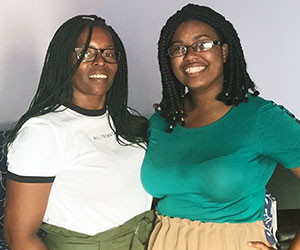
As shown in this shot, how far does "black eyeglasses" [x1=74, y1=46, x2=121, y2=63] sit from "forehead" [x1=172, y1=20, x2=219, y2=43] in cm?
22

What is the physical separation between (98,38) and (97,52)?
0.05 meters

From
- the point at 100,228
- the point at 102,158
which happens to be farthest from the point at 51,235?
the point at 102,158

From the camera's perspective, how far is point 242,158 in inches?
51.6

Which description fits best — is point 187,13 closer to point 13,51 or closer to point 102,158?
point 102,158

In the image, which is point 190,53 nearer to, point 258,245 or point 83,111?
point 83,111

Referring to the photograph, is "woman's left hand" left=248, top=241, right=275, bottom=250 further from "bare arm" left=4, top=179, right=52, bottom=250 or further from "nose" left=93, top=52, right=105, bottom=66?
"nose" left=93, top=52, right=105, bottom=66

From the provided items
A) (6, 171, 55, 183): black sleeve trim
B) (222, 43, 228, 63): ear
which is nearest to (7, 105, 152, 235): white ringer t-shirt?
(6, 171, 55, 183): black sleeve trim

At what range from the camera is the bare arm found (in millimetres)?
1218

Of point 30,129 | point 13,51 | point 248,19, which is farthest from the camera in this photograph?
point 248,19

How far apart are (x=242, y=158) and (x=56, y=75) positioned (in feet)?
2.16

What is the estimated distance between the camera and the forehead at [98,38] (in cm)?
141

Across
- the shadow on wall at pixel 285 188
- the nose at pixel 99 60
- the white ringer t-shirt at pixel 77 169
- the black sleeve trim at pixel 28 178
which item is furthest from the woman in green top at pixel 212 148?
the shadow on wall at pixel 285 188

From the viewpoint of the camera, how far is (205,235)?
1.31 m

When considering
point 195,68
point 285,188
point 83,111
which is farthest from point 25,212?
point 285,188
